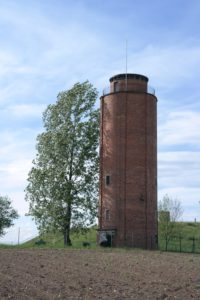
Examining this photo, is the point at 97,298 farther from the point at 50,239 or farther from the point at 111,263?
the point at 50,239

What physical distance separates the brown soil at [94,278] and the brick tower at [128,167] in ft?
44.5

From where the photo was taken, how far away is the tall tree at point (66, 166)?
1727 inches

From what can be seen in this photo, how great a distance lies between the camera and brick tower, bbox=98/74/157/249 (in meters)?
41.0

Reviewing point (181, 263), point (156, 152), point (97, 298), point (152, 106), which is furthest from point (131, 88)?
point (97, 298)

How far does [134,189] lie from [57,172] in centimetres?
717

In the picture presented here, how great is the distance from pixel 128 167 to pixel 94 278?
21.7 meters

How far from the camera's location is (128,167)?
136 feet

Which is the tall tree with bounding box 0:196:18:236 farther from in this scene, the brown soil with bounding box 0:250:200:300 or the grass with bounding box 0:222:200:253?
the brown soil with bounding box 0:250:200:300

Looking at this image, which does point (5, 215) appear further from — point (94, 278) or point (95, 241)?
point (94, 278)

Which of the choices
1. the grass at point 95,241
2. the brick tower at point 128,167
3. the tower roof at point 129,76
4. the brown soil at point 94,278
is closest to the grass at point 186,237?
the grass at point 95,241

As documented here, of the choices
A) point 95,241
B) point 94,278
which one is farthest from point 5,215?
point 94,278

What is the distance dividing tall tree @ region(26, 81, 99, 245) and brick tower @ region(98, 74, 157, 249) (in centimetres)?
220

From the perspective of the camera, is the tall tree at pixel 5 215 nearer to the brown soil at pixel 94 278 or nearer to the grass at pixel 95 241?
the grass at pixel 95 241

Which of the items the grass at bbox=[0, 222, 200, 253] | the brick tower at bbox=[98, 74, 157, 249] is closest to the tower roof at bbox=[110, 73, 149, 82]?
the brick tower at bbox=[98, 74, 157, 249]
